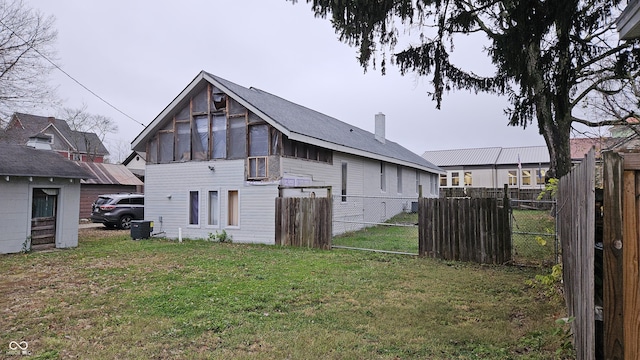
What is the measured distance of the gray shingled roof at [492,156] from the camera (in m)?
39.6

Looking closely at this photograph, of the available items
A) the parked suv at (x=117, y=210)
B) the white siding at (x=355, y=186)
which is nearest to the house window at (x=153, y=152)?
the parked suv at (x=117, y=210)

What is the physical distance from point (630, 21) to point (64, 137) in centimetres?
4671

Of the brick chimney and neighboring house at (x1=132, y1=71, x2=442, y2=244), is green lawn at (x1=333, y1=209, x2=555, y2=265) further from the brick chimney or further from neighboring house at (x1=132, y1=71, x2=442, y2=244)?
the brick chimney

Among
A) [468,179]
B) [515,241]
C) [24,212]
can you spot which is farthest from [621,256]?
[468,179]

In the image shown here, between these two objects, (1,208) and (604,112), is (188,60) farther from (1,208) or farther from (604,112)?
(604,112)

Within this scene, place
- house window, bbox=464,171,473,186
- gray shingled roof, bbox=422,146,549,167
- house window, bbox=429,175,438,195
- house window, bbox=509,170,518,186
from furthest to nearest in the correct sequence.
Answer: house window, bbox=464,171,473,186, house window, bbox=509,170,518,186, gray shingled roof, bbox=422,146,549,167, house window, bbox=429,175,438,195

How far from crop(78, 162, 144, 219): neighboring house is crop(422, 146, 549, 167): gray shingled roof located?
33.1m

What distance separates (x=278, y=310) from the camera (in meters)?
5.50

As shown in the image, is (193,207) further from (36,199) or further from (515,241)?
(515,241)

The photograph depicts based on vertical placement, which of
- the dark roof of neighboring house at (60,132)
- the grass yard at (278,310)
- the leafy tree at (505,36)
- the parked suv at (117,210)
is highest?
the dark roof of neighboring house at (60,132)

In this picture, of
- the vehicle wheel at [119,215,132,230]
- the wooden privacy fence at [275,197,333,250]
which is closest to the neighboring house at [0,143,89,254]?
the vehicle wheel at [119,215,132,230]

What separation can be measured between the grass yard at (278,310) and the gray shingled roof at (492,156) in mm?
36049

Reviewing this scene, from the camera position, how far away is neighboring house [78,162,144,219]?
24.6 metres

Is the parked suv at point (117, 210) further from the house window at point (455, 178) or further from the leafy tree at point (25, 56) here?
the house window at point (455, 178)
